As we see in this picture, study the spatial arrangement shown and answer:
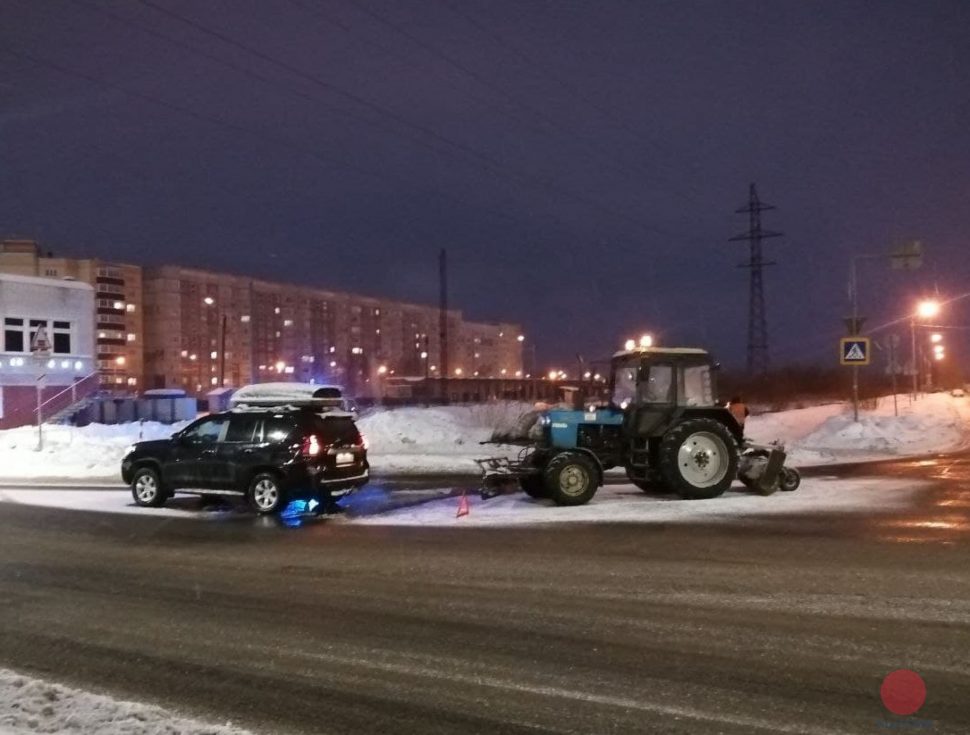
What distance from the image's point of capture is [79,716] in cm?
568

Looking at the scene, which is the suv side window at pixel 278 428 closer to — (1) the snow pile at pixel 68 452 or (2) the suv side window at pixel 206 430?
(2) the suv side window at pixel 206 430

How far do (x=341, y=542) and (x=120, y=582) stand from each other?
3030mm

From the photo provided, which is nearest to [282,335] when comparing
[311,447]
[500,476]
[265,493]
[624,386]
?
[265,493]

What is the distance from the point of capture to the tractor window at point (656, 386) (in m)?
15.6

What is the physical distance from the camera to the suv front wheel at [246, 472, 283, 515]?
15.4 metres

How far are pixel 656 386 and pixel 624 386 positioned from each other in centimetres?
59

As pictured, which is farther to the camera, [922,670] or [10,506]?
[10,506]

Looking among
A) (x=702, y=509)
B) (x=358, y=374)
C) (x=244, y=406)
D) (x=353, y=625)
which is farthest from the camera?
(x=358, y=374)

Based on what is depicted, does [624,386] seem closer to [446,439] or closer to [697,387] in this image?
[697,387]

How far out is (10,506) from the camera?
17.1 meters

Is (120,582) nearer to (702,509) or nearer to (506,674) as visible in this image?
(506,674)

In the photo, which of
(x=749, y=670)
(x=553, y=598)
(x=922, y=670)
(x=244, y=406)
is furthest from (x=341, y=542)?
(x=922, y=670)
